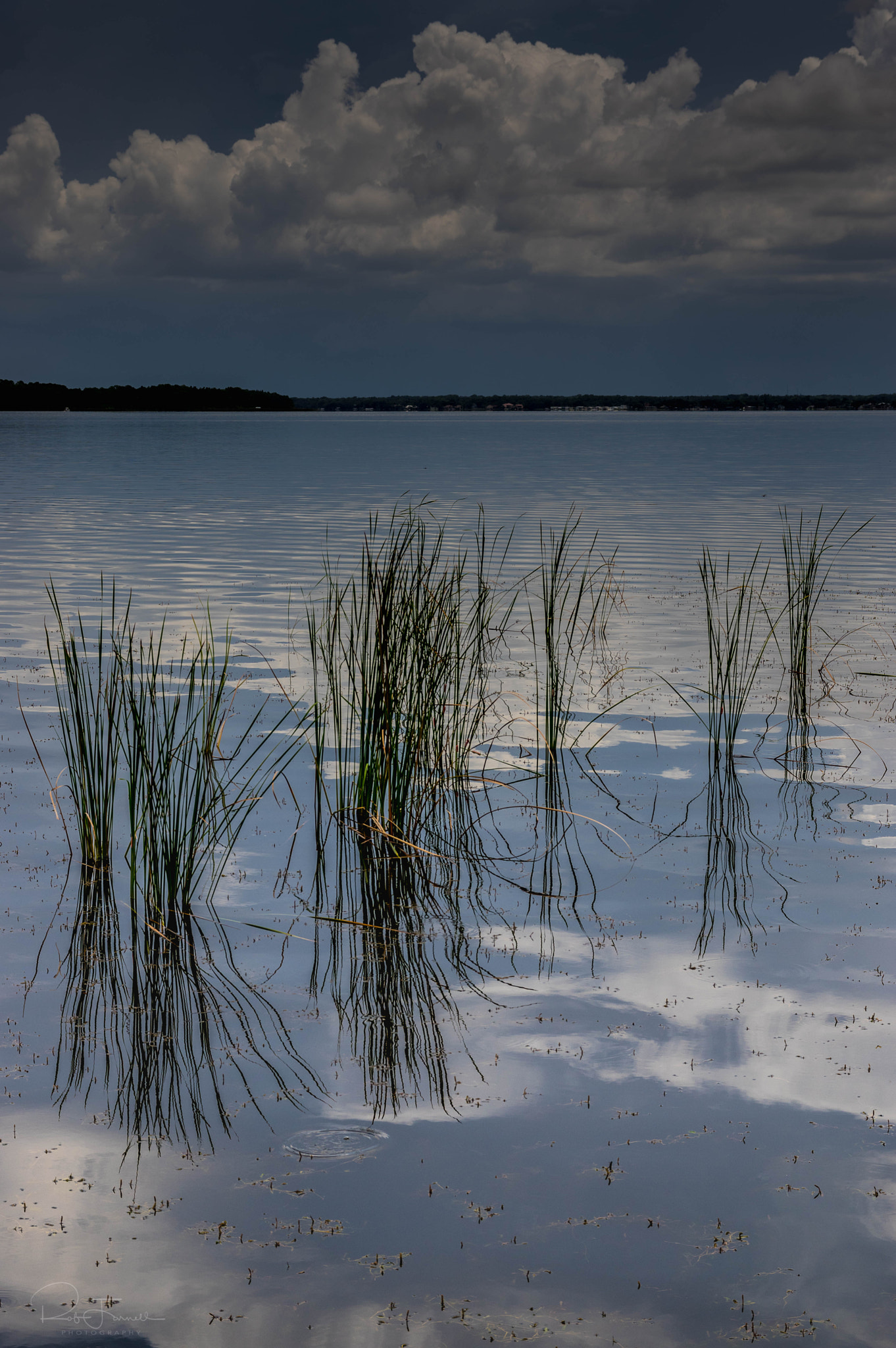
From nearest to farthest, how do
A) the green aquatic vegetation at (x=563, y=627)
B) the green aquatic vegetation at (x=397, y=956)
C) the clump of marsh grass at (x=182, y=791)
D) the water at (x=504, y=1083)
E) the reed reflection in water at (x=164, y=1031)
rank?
the water at (x=504, y=1083) → the reed reflection in water at (x=164, y=1031) → the green aquatic vegetation at (x=397, y=956) → the clump of marsh grass at (x=182, y=791) → the green aquatic vegetation at (x=563, y=627)

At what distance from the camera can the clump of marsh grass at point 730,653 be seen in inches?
292

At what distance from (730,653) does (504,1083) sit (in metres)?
3.99

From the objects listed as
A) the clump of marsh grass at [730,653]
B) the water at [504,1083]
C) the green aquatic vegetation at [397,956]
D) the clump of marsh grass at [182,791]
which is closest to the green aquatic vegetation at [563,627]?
the water at [504,1083]

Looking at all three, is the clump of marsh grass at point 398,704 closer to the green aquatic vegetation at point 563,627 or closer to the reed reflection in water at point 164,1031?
the green aquatic vegetation at point 563,627

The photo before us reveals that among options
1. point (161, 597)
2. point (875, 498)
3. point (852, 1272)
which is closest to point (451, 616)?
point (852, 1272)

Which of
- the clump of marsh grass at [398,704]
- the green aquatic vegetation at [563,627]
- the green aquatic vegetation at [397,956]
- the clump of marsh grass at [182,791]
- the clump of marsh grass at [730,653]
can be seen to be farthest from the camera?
the green aquatic vegetation at [563,627]

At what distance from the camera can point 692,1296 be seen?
3023 millimetres

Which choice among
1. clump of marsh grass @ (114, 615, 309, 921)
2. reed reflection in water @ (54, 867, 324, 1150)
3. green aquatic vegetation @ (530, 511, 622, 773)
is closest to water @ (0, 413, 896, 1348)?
reed reflection in water @ (54, 867, 324, 1150)

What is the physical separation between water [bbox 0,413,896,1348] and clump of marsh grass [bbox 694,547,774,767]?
25 centimetres

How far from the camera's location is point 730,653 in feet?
24.1

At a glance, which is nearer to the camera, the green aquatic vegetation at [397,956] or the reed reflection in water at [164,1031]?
the reed reflection in water at [164,1031]

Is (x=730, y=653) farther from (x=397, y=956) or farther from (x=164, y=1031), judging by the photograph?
(x=164, y=1031)

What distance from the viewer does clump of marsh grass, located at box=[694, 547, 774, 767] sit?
7422mm

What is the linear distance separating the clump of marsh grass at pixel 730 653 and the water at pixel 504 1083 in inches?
9.7
